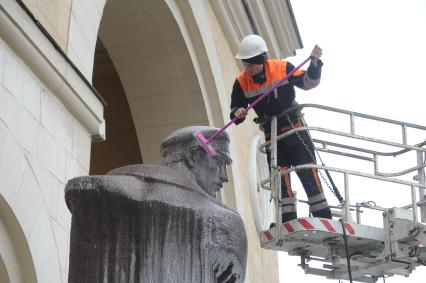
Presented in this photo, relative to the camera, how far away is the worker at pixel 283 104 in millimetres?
9609

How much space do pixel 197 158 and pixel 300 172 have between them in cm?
512

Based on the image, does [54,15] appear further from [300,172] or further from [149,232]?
[149,232]

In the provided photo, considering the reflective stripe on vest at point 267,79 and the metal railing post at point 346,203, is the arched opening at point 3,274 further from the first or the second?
the metal railing post at point 346,203

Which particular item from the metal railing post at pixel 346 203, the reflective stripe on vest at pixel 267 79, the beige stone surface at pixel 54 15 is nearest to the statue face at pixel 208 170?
the beige stone surface at pixel 54 15

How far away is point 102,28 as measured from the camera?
14.1 meters

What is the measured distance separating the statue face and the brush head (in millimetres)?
23

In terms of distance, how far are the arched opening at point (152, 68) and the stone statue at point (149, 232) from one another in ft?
29.2

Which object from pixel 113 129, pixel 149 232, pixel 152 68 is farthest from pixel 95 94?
pixel 113 129

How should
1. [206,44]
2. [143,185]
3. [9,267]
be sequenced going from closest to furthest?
1. [143,185]
2. [9,267]
3. [206,44]

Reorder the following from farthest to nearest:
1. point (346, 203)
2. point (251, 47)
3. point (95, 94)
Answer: point (346, 203), point (251, 47), point (95, 94)

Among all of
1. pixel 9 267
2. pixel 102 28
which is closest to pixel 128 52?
pixel 102 28

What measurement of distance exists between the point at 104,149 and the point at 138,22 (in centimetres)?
499

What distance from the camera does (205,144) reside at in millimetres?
5074

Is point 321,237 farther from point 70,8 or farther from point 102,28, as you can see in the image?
point 102,28
